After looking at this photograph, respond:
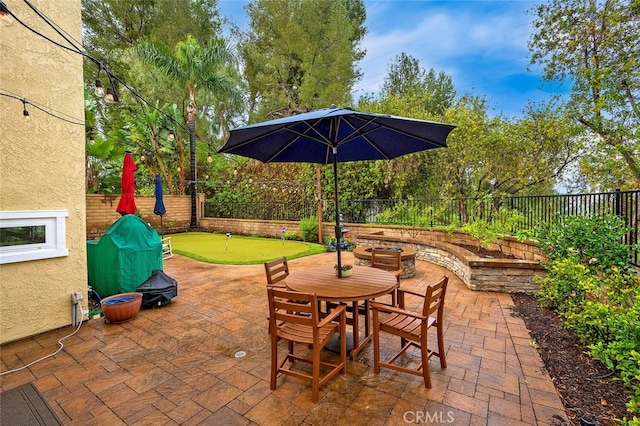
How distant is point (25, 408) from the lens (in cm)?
225

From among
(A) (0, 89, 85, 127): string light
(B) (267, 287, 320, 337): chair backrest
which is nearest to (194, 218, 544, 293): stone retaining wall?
(B) (267, 287, 320, 337): chair backrest

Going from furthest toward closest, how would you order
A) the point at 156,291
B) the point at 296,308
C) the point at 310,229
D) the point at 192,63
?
the point at 192,63 → the point at 310,229 → the point at 156,291 → the point at 296,308

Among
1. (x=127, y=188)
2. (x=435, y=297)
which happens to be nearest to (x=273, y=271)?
(x=435, y=297)

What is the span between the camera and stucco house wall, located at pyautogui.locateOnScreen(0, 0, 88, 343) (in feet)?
10.7

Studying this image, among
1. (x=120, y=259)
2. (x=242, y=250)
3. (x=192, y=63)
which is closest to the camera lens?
(x=120, y=259)

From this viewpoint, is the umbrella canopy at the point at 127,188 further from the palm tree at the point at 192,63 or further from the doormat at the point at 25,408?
the palm tree at the point at 192,63

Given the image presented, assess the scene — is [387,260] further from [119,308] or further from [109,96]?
[109,96]

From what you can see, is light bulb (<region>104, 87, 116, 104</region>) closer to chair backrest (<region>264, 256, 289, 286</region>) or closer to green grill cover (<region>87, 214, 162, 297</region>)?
green grill cover (<region>87, 214, 162, 297</region>)

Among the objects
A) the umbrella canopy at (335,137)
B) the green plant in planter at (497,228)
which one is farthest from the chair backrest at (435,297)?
the green plant in planter at (497,228)

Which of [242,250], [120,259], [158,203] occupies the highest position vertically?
[158,203]

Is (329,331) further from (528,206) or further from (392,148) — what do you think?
(528,206)

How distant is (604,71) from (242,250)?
10.9 metres

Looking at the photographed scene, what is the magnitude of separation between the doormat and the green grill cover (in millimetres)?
2102

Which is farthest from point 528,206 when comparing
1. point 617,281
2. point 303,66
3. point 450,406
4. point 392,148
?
point 303,66
